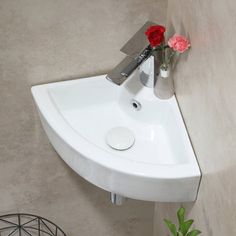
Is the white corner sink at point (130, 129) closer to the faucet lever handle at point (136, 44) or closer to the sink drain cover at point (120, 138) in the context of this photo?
the sink drain cover at point (120, 138)

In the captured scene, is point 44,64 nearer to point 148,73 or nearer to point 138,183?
point 148,73

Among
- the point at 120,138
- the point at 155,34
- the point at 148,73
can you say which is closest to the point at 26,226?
the point at 120,138

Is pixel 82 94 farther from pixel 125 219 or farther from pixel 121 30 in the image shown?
pixel 125 219

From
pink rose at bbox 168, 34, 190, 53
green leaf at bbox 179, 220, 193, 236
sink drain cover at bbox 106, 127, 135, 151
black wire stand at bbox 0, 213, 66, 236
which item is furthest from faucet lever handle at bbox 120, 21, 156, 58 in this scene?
black wire stand at bbox 0, 213, 66, 236

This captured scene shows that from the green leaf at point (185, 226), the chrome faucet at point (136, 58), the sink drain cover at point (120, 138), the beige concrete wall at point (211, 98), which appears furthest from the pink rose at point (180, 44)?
the green leaf at point (185, 226)

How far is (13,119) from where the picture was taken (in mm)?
1437

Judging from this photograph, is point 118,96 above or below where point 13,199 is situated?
above

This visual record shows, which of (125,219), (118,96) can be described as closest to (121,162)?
(118,96)

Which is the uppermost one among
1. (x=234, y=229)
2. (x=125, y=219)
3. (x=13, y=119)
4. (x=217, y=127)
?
(x=13, y=119)

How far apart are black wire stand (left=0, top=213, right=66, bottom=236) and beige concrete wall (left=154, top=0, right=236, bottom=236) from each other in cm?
67

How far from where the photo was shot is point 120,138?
1.36 m

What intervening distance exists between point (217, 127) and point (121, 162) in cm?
27

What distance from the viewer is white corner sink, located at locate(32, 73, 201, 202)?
3.93 ft

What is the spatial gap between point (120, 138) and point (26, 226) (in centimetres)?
64
